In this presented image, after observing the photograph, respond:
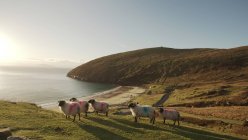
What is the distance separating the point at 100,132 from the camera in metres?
26.5

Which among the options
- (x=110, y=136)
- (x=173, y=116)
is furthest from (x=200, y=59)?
(x=110, y=136)

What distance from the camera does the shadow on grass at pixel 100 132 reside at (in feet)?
82.2

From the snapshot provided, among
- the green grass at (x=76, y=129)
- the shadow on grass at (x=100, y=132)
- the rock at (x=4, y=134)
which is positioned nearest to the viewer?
the rock at (x=4, y=134)

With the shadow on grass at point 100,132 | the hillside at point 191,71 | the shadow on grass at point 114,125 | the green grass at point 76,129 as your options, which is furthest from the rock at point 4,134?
the hillside at point 191,71

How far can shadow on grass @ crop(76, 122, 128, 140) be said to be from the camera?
25062 millimetres

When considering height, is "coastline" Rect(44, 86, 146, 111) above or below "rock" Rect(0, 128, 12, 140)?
below

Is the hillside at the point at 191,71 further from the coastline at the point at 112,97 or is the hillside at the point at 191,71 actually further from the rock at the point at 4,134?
the rock at the point at 4,134

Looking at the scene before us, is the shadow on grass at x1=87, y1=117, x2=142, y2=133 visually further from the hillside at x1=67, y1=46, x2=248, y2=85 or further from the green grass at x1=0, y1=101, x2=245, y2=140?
the hillside at x1=67, y1=46, x2=248, y2=85

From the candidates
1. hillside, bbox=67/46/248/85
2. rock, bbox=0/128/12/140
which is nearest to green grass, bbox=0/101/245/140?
rock, bbox=0/128/12/140

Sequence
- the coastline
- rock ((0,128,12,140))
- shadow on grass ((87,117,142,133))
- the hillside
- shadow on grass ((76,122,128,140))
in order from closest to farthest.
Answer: rock ((0,128,12,140)) < shadow on grass ((76,122,128,140)) < shadow on grass ((87,117,142,133)) < the coastline < the hillside

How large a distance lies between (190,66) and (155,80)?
82.0ft

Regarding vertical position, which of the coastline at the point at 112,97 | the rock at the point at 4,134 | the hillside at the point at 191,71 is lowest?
the coastline at the point at 112,97

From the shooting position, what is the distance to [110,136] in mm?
25500

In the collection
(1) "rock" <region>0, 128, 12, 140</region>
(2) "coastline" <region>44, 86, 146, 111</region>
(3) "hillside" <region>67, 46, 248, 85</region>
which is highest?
(3) "hillside" <region>67, 46, 248, 85</region>
